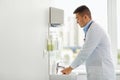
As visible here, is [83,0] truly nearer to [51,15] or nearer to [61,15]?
[61,15]

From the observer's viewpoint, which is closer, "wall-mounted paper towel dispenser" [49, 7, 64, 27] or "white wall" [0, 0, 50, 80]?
"white wall" [0, 0, 50, 80]

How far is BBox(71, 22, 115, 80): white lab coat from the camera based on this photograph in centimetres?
241

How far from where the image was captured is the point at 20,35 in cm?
165

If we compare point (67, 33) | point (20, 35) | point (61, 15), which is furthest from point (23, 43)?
point (67, 33)

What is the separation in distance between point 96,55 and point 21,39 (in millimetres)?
1014

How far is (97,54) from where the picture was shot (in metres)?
2.44

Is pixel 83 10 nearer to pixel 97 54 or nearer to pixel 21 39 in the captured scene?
pixel 97 54

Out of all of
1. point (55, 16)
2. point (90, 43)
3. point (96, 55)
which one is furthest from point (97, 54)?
point (55, 16)

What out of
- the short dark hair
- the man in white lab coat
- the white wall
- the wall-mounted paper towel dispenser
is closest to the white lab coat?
the man in white lab coat

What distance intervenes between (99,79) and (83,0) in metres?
1.49

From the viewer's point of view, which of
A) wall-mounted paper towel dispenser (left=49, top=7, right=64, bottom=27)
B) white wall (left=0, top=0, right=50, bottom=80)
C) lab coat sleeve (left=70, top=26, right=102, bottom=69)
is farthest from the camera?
wall-mounted paper towel dispenser (left=49, top=7, right=64, bottom=27)

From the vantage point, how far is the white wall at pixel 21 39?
4.54 ft

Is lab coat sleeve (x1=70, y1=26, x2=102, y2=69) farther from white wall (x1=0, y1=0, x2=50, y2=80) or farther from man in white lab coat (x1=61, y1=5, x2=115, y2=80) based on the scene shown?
white wall (x1=0, y1=0, x2=50, y2=80)

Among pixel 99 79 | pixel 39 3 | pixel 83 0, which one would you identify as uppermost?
pixel 83 0
